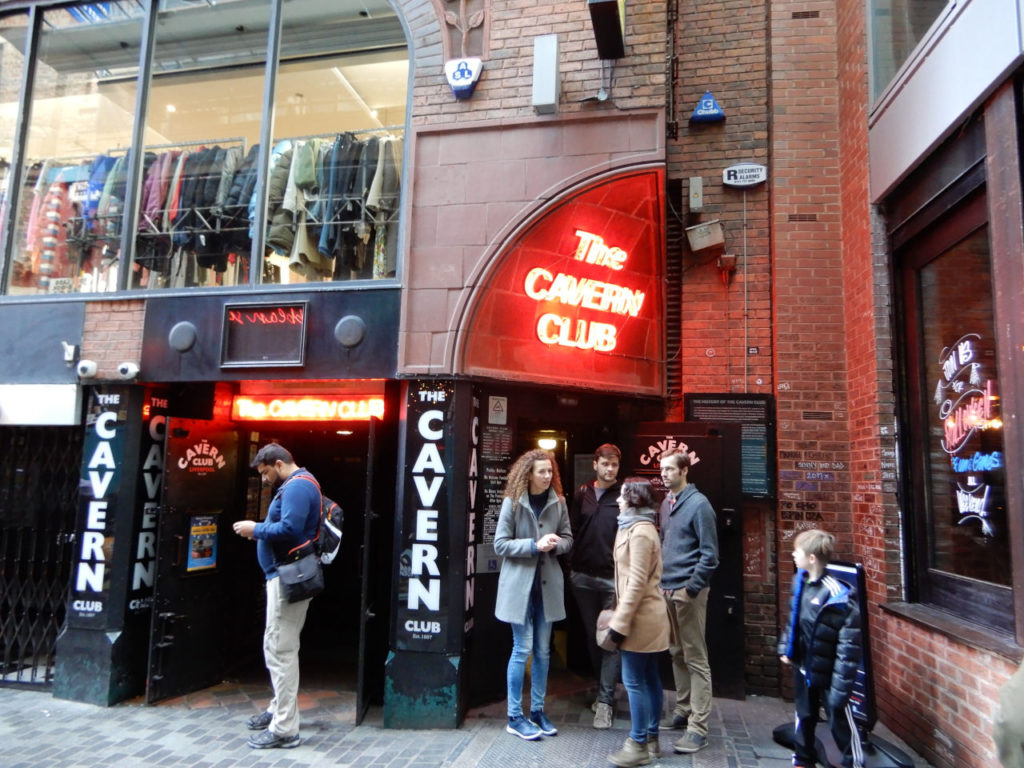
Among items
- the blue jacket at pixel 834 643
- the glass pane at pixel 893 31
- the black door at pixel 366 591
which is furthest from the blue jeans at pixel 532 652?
the glass pane at pixel 893 31

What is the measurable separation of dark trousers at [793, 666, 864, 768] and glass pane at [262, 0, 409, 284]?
14.6ft

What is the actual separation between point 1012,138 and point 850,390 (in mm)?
2625

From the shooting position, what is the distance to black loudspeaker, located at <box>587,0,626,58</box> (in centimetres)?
546

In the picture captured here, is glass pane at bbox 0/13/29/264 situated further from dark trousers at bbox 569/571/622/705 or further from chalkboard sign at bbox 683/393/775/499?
chalkboard sign at bbox 683/393/775/499

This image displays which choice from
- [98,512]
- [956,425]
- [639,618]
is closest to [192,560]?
[98,512]

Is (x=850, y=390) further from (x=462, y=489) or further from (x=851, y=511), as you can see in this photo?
(x=462, y=489)

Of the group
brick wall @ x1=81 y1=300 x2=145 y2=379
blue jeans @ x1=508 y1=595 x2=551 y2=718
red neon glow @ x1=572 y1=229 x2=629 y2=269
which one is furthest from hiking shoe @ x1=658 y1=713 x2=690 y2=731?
brick wall @ x1=81 y1=300 x2=145 y2=379

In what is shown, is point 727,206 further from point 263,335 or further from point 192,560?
point 192,560

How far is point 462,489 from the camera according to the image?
558 centimetres

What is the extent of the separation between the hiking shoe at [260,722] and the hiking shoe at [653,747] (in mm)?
2838

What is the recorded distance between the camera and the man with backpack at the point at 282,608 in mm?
5094

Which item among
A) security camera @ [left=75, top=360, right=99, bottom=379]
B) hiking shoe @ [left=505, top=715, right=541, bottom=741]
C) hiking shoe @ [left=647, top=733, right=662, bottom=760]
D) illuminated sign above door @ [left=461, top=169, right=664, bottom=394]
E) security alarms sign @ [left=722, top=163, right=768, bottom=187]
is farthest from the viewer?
security alarms sign @ [left=722, top=163, right=768, bottom=187]

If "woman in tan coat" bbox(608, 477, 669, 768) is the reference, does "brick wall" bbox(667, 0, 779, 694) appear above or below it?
above

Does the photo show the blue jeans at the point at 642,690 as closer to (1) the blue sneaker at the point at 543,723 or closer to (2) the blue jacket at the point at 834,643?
(1) the blue sneaker at the point at 543,723
